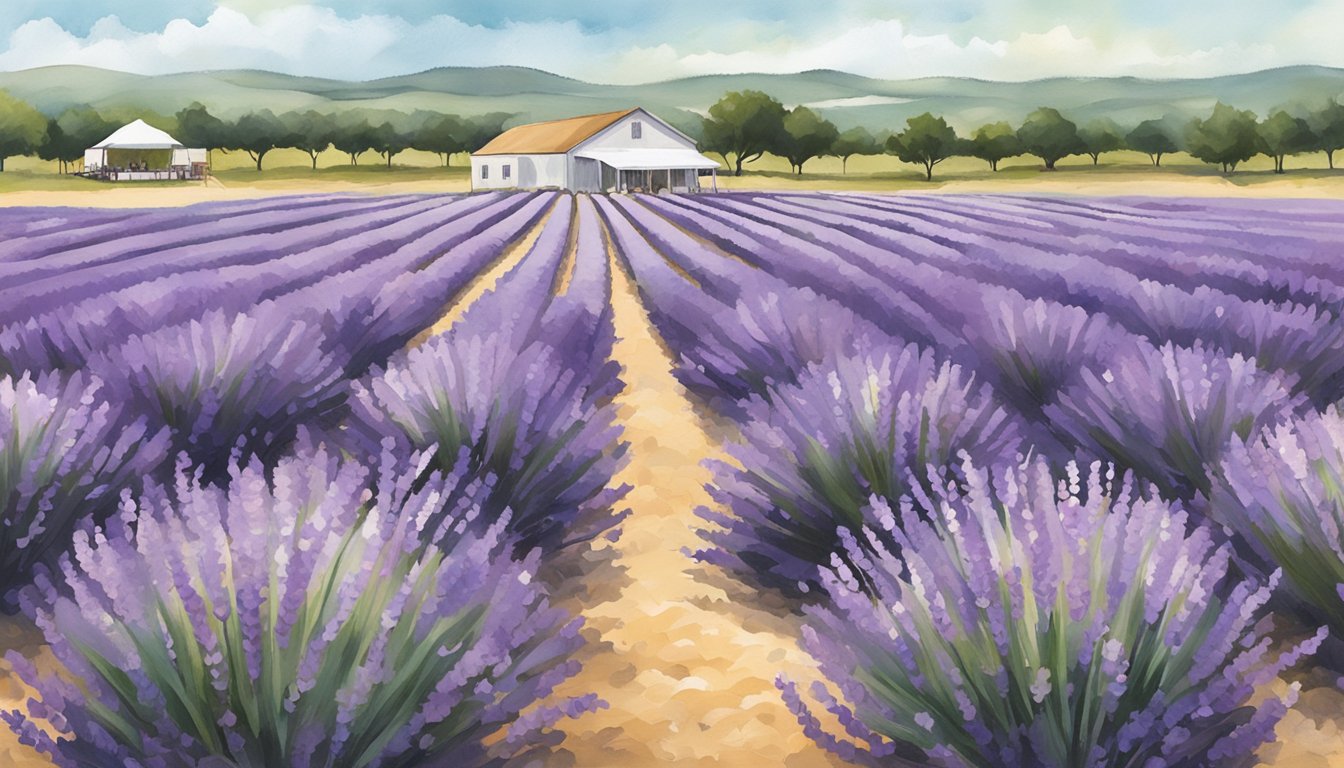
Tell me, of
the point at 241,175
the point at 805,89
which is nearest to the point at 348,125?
the point at 241,175

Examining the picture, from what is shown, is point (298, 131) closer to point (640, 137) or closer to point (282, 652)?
point (640, 137)

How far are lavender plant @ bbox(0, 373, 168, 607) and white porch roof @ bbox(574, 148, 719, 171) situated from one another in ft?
149

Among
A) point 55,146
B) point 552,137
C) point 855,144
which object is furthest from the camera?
point 855,144

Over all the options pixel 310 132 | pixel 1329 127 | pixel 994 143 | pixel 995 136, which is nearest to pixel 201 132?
pixel 310 132

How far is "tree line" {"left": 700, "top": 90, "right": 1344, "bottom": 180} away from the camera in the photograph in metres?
65.0

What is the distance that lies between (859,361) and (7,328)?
5680 mm

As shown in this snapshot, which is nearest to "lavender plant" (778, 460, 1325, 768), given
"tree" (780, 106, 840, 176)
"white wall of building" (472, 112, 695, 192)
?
"white wall of building" (472, 112, 695, 192)

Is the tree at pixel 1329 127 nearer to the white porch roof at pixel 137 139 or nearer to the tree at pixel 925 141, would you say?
the tree at pixel 925 141

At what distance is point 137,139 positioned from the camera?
66188mm

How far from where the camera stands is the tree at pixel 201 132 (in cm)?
7931

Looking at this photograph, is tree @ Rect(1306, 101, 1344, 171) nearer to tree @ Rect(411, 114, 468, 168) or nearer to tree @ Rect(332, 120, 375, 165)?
tree @ Rect(411, 114, 468, 168)

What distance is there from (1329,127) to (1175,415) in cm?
7333

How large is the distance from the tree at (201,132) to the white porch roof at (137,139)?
36.0ft

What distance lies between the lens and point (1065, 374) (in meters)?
5.78
